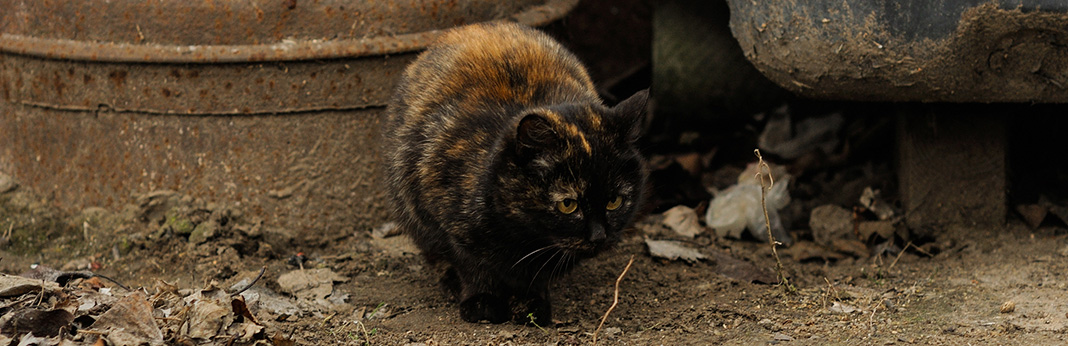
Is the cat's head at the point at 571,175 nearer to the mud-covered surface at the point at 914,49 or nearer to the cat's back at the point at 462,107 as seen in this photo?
the cat's back at the point at 462,107

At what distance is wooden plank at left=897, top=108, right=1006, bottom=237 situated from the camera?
3.76m

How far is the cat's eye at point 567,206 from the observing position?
2.77m

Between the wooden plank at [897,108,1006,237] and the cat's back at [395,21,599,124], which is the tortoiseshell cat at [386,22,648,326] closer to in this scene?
the cat's back at [395,21,599,124]

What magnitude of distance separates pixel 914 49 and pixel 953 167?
976 mm

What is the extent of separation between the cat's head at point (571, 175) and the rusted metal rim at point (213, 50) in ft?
3.69

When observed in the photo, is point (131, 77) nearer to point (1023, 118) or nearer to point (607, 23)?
point (607, 23)

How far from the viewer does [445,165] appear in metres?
2.97

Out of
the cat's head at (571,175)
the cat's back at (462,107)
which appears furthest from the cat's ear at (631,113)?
the cat's back at (462,107)

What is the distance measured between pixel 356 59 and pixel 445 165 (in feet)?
3.11

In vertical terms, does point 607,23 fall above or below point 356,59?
below

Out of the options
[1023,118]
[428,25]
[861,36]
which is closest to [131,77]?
[428,25]

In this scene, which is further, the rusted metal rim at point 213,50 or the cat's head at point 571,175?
the rusted metal rim at point 213,50

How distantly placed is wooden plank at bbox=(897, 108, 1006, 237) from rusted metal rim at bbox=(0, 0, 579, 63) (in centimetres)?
200

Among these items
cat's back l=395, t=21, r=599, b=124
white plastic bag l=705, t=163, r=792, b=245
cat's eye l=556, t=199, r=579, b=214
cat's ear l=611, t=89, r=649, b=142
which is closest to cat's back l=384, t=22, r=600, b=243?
cat's back l=395, t=21, r=599, b=124
